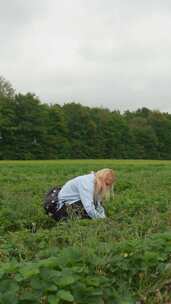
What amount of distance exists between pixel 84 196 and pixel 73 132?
62.1m

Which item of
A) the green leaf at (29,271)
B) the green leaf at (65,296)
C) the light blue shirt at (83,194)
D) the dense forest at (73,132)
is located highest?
the dense forest at (73,132)

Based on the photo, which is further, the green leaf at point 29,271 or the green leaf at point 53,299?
the green leaf at point 29,271

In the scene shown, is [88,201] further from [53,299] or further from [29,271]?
[53,299]

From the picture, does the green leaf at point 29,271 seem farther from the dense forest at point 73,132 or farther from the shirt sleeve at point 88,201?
the dense forest at point 73,132

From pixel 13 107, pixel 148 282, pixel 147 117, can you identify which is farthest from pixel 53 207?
pixel 147 117

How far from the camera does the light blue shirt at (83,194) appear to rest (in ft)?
26.8

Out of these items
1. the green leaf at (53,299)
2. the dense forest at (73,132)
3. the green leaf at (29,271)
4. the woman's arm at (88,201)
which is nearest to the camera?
the green leaf at (53,299)

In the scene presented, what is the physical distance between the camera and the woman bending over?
8180 millimetres

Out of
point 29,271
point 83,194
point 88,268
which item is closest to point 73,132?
point 83,194

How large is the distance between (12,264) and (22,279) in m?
0.28

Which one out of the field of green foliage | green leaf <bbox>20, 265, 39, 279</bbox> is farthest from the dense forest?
green leaf <bbox>20, 265, 39, 279</bbox>

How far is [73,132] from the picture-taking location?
70250 mm

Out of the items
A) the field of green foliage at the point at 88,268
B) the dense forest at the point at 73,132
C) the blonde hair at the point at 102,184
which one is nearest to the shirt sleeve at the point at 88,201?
the blonde hair at the point at 102,184

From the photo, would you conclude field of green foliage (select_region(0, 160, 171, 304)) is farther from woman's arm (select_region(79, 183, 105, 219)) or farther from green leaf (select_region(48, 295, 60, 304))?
woman's arm (select_region(79, 183, 105, 219))
